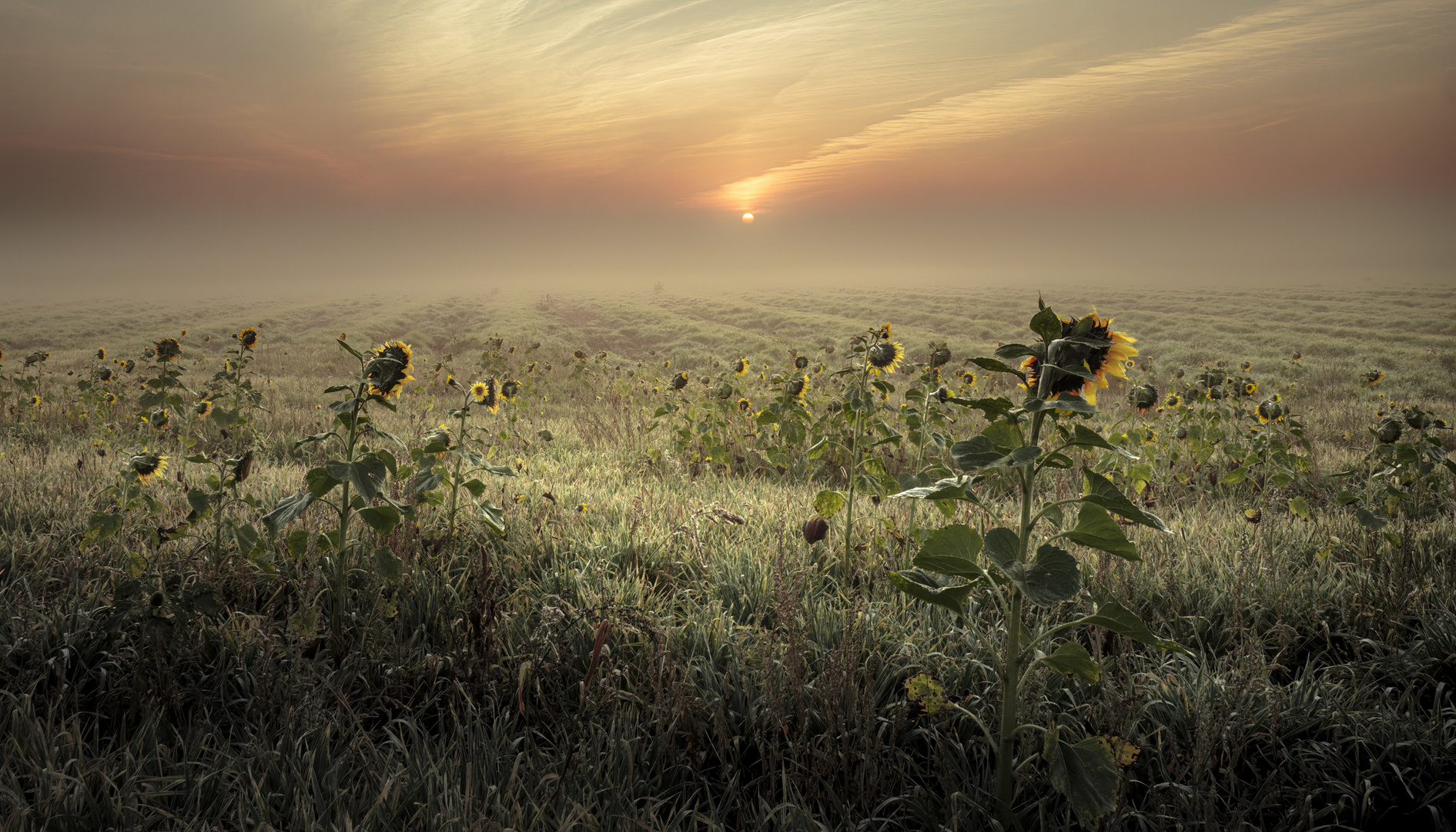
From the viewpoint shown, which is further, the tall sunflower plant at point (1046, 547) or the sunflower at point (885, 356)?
the sunflower at point (885, 356)

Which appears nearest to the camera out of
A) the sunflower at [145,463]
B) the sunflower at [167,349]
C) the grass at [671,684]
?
the grass at [671,684]

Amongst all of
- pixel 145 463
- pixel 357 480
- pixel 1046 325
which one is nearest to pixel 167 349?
pixel 145 463

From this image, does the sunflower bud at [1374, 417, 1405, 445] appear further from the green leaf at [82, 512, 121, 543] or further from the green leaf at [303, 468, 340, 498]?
the green leaf at [82, 512, 121, 543]

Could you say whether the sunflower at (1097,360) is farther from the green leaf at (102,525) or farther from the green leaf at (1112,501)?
the green leaf at (102,525)

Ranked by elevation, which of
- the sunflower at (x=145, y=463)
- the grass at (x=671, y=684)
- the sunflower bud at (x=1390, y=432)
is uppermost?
the sunflower at (x=145, y=463)

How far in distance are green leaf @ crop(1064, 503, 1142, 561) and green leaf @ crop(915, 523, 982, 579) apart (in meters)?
0.19

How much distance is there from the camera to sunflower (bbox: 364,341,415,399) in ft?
8.18

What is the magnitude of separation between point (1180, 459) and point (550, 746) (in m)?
6.96

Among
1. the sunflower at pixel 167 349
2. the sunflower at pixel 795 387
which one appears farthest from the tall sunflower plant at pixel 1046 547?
the sunflower at pixel 167 349

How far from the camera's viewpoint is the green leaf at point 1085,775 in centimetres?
136

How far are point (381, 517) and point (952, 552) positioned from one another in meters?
1.84

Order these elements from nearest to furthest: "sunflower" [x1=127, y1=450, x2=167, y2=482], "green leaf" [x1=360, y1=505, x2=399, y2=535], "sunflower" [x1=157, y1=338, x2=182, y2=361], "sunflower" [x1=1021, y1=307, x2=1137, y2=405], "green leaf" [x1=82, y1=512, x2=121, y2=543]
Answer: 1. "sunflower" [x1=1021, y1=307, x2=1137, y2=405]
2. "green leaf" [x1=360, y1=505, x2=399, y2=535]
3. "green leaf" [x1=82, y1=512, x2=121, y2=543]
4. "sunflower" [x1=127, y1=450, x2=167, y2=482]
5. "sunflower" [x1=157, y1=338, x2=182, y2=361]

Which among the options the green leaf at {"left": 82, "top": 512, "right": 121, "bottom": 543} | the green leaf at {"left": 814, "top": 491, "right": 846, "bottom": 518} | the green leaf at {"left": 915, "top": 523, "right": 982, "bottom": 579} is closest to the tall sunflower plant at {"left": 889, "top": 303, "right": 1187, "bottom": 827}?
the green leaf at {"left": 915, "top": 523, "right": 982, "bottom": 579}

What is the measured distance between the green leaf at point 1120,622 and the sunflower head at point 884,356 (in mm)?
2068
